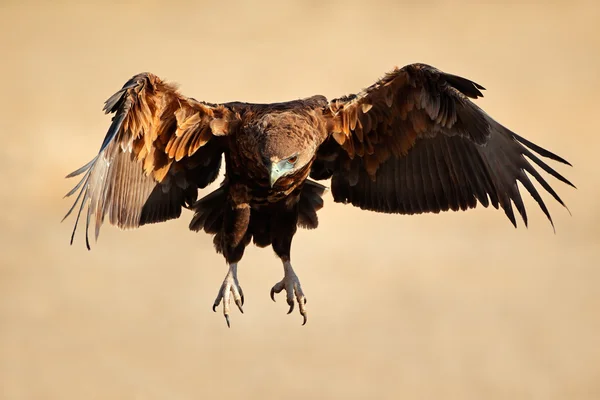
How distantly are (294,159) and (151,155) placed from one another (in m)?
1.29

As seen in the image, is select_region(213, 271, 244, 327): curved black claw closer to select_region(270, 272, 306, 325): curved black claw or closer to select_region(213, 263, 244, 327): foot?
select_region(213, 263, 244, 327): foot

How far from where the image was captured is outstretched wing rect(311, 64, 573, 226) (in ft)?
28.7

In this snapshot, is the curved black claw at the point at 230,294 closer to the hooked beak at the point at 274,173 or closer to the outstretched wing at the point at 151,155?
the outstretched wing at the point at 151,155

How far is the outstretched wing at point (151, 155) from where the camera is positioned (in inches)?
331

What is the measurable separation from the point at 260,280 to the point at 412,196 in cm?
664

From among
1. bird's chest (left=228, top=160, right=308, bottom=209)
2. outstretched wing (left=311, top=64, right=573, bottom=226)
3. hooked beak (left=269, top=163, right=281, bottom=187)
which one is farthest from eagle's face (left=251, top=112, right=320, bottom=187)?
outstretched wing (left=311, top=64, right=573, bottom=226)

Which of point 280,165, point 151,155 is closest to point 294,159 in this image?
point 280,165

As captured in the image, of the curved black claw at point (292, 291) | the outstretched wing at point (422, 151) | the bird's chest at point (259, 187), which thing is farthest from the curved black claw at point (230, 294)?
the outstretched wing at point (422, 151)

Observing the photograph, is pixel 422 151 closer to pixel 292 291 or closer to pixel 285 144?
pixel 285 144

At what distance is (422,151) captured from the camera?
368 inches

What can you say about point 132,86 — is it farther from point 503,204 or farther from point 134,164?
point 503,204

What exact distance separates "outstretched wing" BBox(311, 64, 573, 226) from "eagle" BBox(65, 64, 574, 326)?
0.01 meters

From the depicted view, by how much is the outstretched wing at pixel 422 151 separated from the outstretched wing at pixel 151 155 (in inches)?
37.7

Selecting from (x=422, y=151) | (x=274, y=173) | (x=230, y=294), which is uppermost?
(x=422, y=151)
